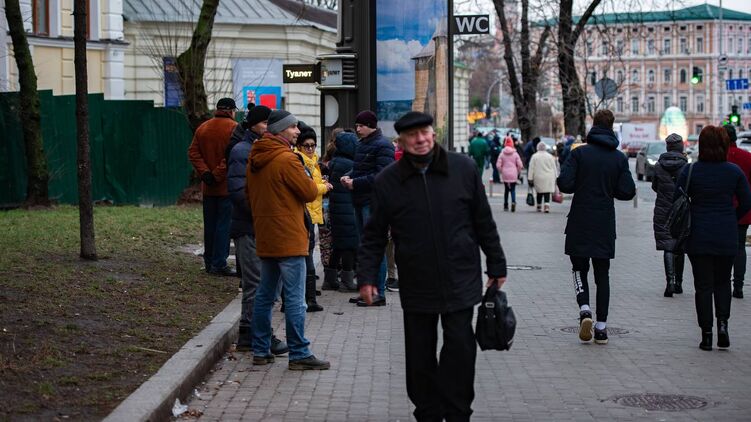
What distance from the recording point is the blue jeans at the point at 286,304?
8.59 meters

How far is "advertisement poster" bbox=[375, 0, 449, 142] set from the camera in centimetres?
1526

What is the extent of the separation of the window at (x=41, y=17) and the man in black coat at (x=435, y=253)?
2682 cm

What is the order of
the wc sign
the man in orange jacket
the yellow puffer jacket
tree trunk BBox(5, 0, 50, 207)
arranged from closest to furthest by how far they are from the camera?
the yellow puffer jacket
the man in orange jacket
the wc sign
tree trunk BBox(5, 0, 50, 207)

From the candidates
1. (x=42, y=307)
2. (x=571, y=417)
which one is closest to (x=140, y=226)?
(x=42, y=307)

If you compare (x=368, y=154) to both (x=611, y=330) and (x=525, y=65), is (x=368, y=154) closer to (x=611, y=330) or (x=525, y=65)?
(x=611, y=330)

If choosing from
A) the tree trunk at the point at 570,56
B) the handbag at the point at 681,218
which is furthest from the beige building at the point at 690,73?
the handbag at the point at 681,218

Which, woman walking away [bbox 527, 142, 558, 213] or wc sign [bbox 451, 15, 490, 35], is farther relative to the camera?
woman walking away [bbox 527, 142, 558, 213]

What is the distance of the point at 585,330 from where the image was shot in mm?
10000

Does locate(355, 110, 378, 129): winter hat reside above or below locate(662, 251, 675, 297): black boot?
above

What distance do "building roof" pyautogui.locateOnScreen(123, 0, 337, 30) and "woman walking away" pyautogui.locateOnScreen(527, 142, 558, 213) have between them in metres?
13.0

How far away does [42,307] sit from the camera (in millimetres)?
9680

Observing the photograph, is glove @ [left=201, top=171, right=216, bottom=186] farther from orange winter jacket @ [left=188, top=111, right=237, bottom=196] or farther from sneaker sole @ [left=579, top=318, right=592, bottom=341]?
sneaker sole @ [left=579, top=318, right=592, bottom=341]

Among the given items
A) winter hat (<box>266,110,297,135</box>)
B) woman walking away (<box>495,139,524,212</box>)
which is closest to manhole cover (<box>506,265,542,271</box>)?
winter hat (<box>266,110,297,135</box>)

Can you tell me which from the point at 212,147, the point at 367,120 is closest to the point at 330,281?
the point at 212,147
